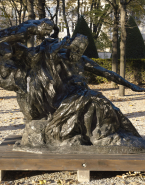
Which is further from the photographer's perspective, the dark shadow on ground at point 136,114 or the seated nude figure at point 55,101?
the dark shadow on ground at point 136,114

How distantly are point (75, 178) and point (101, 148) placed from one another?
0.59 meters

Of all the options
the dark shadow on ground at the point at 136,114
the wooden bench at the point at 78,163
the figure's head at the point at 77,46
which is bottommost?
the dark shadow on ground at the point at 136,114

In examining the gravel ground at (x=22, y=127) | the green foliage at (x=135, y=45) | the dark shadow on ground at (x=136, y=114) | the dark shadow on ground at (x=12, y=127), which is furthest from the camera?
the green foliage at (x=135, y=45)

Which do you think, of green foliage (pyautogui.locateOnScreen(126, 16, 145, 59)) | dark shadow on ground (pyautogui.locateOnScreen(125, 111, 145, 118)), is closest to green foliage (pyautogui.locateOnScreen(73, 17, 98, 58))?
green foliage (pyautogui.locateOnScreen(126, 16, 145, 59))

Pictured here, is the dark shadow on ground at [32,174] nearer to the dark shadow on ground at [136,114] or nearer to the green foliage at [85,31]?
the dark shadow on ground at [136,114]

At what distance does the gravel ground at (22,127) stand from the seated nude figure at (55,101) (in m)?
0.48

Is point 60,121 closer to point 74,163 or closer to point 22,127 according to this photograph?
point 74,163

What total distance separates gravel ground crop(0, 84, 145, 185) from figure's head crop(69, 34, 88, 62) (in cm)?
186

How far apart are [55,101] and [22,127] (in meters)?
3.23

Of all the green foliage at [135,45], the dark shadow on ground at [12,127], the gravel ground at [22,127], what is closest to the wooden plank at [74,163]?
the gravel ground at [22,127]

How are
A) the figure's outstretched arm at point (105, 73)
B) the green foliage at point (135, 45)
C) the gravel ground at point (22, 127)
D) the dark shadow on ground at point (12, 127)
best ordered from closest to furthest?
the gravel ground at point (22, 127) < the figure's outstretched arm at point (105, 73) < the dark shadow on ground at point (12, 127) < the green foliage at point (135, 45)

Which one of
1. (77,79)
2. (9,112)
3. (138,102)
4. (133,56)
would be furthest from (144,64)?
(77,79)

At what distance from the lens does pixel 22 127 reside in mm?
6922

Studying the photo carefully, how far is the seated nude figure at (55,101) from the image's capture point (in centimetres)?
388
